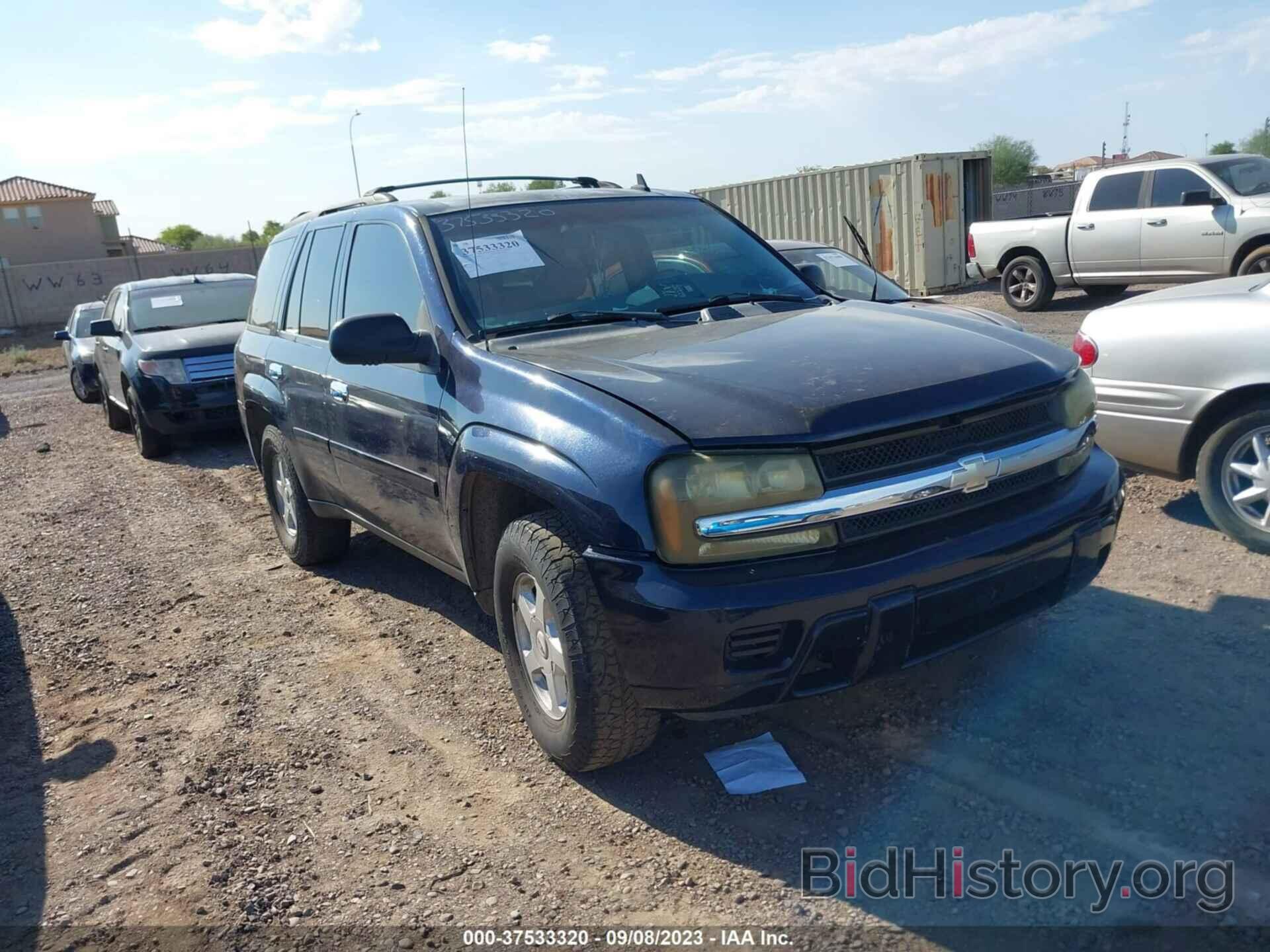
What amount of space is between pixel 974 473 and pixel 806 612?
71 cm

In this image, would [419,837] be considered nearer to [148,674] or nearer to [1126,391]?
[148,674]

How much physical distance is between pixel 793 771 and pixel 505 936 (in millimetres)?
1053

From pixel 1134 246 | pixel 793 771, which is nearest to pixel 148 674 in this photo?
pixel 793 771

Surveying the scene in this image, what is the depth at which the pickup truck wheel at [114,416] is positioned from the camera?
41.7 ft

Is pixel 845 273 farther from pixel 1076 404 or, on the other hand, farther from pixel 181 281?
pixel 181 281

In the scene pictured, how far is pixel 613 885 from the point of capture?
9.21 ft

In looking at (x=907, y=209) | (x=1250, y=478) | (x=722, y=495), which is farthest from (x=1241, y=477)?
(x=907, y=209)

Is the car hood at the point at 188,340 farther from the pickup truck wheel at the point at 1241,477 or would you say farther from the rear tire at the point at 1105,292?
the rear tire at the point at 1105,292

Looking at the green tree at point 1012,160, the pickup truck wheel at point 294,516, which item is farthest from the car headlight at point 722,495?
the green tree at point 1012,160

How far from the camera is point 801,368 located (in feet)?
10.1

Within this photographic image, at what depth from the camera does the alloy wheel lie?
4.62 m

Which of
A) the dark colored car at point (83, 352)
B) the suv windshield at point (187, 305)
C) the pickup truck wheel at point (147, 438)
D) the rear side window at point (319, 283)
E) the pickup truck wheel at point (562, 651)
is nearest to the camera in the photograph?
the pickup truck wheel at point (562, 651)

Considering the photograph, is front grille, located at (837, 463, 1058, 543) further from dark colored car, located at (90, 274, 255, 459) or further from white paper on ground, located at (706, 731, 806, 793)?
dark colored car, located at (90, 274, 255, 459)

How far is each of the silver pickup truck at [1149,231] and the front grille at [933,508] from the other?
1066cm
